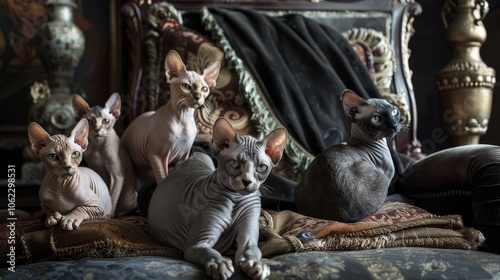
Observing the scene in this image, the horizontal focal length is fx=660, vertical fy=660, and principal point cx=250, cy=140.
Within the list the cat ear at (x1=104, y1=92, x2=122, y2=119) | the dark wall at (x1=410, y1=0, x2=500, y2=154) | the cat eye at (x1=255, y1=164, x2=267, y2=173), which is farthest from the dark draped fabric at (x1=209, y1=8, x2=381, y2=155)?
the cat eye at (x1=255, y1=164, x2=267, y2=173)

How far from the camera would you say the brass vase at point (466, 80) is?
2656 mm

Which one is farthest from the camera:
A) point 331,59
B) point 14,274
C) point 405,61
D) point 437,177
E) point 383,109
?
point 405,61

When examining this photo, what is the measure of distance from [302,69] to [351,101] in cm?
64

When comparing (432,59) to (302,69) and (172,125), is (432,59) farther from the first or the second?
(172,125)

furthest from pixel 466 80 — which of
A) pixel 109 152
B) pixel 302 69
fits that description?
pixel 109 152

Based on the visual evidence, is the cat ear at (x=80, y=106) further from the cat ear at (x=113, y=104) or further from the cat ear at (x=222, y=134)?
the cat ear at (x=222, y=134)

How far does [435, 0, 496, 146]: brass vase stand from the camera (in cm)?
266

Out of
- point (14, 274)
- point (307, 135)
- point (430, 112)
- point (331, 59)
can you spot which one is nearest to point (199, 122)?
point (307, 135)

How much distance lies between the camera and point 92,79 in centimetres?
286

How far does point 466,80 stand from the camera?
2.65 m

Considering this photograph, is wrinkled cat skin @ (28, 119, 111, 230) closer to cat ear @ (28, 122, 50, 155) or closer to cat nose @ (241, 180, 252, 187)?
cat ear @ (28, 122, 50, 155)

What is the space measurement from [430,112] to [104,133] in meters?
1.74

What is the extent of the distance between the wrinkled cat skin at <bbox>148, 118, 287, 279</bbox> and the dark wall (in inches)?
68.6

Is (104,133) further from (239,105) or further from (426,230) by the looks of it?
(426,230)
